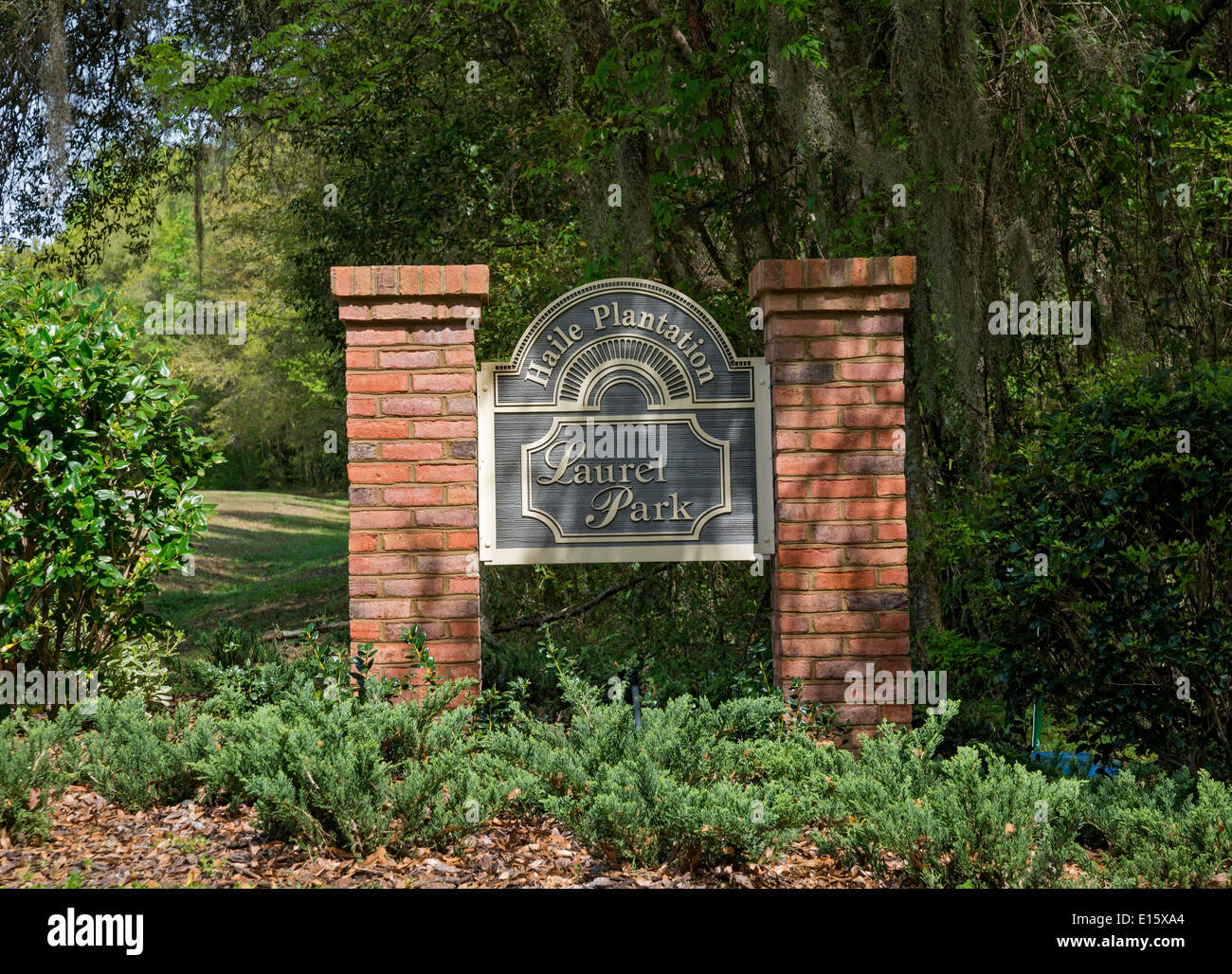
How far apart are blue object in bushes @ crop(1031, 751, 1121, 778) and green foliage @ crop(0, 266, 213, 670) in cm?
366

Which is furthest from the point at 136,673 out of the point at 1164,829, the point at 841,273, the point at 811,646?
the point at 1164,829

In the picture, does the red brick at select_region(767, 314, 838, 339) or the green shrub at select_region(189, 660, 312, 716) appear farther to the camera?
the red brick at select_region(767, 314, 838, 339)

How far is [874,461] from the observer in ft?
14.9

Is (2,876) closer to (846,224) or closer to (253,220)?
(846,224)

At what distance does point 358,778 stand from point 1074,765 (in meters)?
2.65

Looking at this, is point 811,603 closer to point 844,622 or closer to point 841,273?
point 844,622

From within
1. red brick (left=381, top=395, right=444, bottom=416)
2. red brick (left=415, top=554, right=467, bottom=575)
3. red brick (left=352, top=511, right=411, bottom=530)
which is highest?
red brick (left=381, top=395, right=444, bottom=416)

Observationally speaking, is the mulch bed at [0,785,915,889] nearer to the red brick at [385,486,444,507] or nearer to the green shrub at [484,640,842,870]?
the green shrub at [484,640,842,870]

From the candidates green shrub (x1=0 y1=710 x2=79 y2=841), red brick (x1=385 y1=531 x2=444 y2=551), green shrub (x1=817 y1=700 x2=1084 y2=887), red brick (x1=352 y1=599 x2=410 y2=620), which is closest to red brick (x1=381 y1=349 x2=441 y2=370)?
red brick (x1=385 y1=531 x2=444 y2=551)

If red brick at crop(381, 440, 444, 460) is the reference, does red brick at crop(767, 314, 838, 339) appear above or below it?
above

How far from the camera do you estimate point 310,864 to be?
3.31m

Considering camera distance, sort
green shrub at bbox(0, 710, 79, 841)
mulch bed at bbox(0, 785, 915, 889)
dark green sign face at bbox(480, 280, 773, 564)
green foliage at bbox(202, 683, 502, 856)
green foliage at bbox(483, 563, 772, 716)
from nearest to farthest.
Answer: mulch bed at bbox(0, 785, 915, 889) < green foliage at bbox(202, 683, 502, 856) < green shrub at bbox(0, 710, 79, 841) < dark green sign face at bbox(480, 280, 773, 564) < green foliage at bbox(483, 563, 772, 716)

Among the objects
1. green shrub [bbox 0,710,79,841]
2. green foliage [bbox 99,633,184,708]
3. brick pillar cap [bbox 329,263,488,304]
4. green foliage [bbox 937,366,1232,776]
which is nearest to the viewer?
green shrub [bbox 0,710,79,841]

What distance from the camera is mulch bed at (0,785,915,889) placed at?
322 centimetres
